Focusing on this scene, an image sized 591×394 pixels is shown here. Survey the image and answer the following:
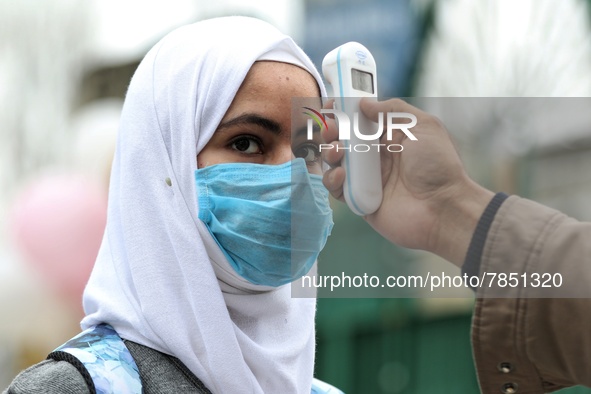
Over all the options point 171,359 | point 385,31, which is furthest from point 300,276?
point 385,31

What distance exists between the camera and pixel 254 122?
214 centimetres

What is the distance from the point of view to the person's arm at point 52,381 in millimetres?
1780

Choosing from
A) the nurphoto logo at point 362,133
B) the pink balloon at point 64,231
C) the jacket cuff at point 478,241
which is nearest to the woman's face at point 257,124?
the nurphoto logo at point 362,133

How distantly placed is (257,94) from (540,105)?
63 cm

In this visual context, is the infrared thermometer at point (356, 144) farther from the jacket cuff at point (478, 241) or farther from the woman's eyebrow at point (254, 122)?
the woman's eyebrow at point (254, 122)

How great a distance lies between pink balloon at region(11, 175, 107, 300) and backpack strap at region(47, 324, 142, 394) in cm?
216

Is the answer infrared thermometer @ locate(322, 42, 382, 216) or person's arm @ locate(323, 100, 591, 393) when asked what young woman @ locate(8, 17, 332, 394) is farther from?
person's arm @ locate(323, 100, 591, 393)

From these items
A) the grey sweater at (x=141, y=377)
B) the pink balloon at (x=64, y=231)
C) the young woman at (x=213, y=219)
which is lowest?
the pink balloon at (x=64, y=231)

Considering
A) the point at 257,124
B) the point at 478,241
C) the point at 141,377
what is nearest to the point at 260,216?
the point at 257,124

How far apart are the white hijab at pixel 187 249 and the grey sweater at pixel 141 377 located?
2cm

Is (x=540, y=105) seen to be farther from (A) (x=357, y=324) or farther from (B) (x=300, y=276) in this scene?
(A) (x=357, y=324)

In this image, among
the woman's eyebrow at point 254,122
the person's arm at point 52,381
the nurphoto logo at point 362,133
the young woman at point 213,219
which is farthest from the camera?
the woman's eyebrow at point 254,122

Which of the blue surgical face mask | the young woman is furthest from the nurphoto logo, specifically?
the blue surgical face mask

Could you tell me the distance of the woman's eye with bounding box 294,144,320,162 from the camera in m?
1.83
